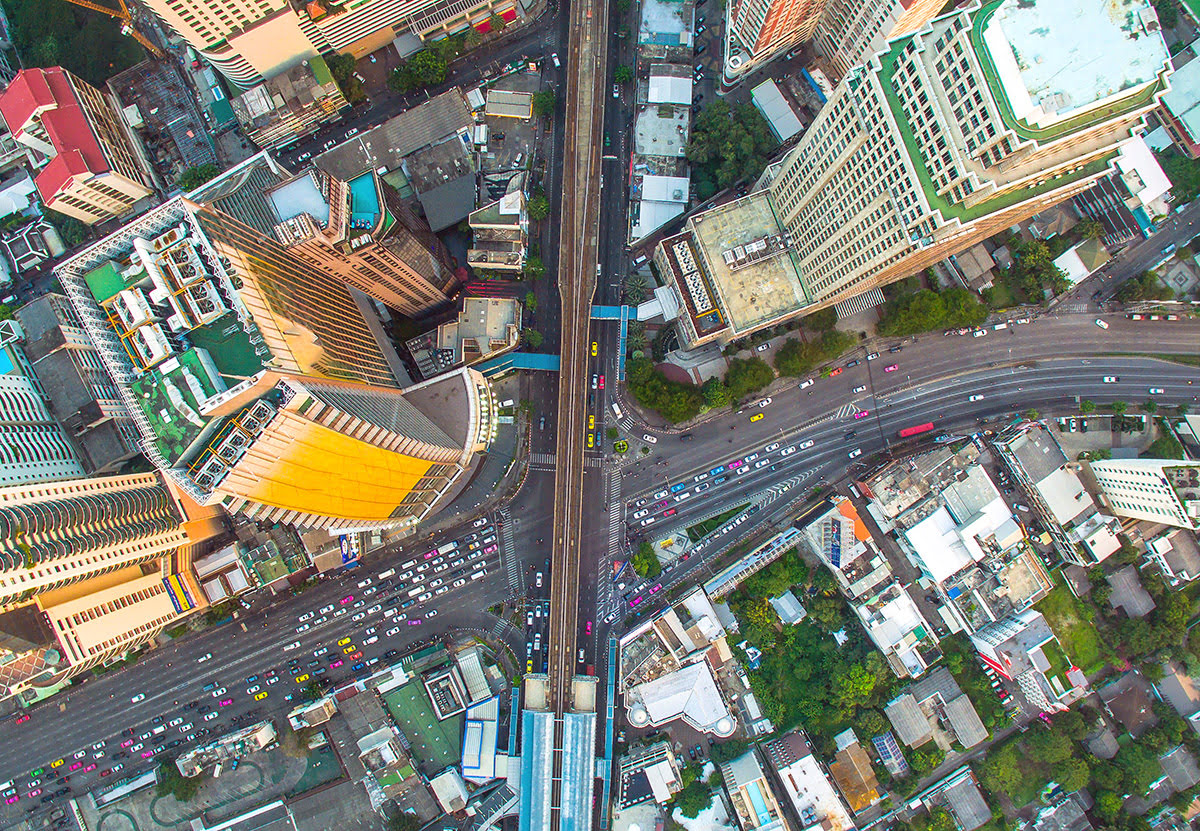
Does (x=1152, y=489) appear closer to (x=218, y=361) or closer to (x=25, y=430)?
(x=218, y=361)

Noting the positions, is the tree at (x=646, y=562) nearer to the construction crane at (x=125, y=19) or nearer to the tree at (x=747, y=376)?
the tree at (x=747, y=376)

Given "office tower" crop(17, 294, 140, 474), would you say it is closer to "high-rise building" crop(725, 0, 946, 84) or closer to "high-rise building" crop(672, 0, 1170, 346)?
"high-rise building" crop(672, 0, 1170, 346)

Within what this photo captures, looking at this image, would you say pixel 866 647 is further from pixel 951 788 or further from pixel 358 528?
pixel 358 528

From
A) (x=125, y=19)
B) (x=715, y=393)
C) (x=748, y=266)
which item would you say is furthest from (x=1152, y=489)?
(x=125, y=19)

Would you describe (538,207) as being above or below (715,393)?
above

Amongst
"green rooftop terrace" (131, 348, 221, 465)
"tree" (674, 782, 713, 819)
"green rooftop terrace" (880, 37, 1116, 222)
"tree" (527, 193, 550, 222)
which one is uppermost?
"tree" (527, 193, 550, 222)

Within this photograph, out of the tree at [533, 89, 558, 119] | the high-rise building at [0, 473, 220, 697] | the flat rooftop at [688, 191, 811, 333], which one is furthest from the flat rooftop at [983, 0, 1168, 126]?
the high-rise building at [0, 473, 220, 697]

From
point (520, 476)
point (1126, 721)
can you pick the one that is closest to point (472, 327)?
point (520, 476)
